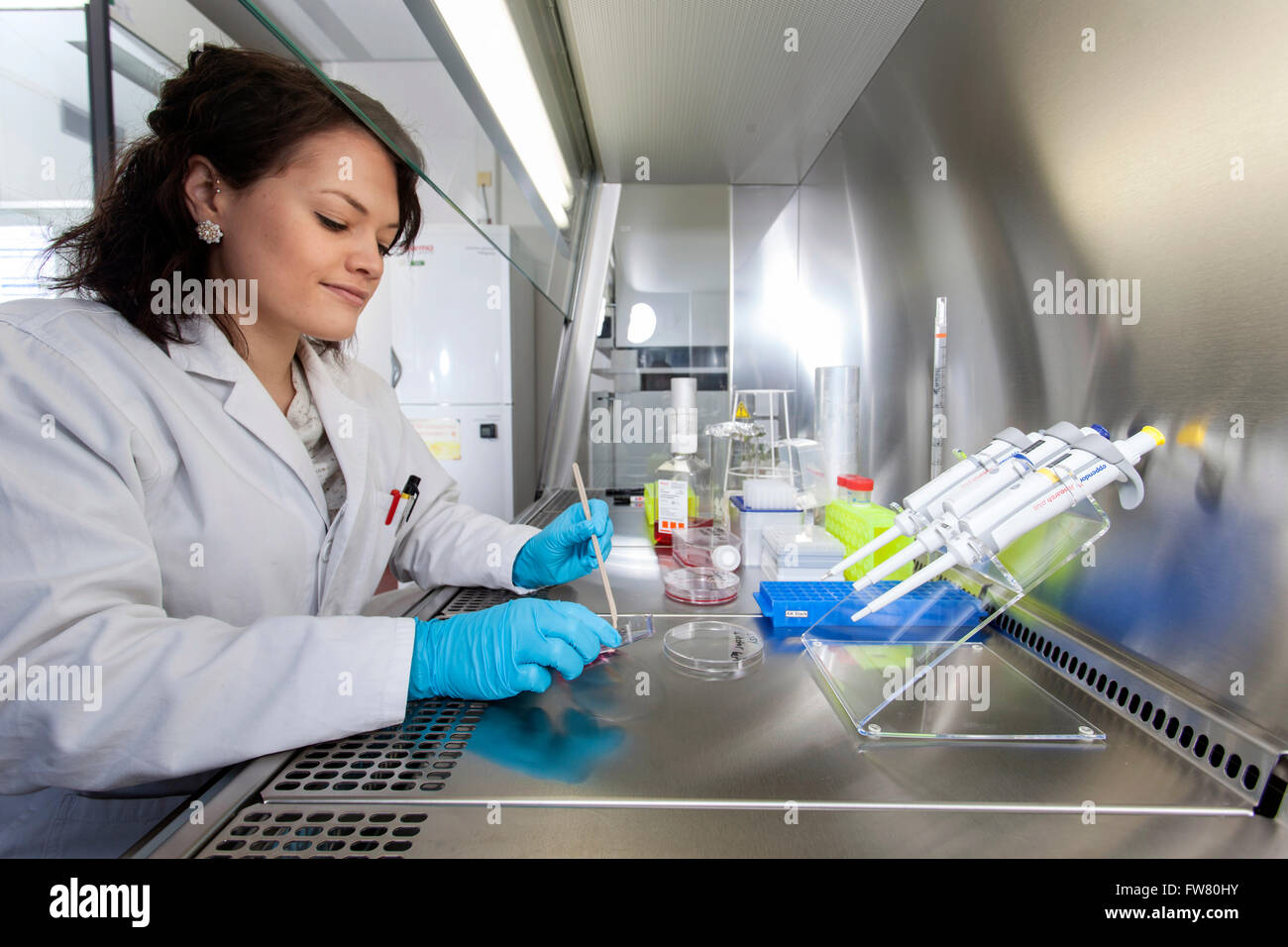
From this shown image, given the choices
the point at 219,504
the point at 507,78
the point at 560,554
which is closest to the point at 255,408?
the point at 219,504

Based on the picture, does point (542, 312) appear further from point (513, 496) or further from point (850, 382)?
point (850, 382)

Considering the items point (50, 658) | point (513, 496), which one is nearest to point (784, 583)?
point (50, 658)

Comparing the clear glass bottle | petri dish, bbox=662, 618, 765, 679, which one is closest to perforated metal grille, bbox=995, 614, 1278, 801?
petri dish, bbox=662, 618, 765, 679

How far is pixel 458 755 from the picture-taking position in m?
0.57

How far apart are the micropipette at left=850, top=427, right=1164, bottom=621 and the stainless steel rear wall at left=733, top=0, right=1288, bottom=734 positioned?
4 cm

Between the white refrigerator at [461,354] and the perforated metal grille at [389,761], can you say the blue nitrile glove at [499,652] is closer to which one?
the perforated metal grille at [389,761]

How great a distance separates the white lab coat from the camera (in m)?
0.58

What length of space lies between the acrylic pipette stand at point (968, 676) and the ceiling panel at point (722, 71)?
1010 mm

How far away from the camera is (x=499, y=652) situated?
2.20ft

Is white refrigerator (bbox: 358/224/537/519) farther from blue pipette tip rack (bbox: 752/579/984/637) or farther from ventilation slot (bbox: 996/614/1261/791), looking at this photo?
ventilation slot (bbox: 996/614/1261/791)

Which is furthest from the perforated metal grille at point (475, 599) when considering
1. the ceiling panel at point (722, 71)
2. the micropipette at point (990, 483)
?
the ceiling panel at point (722, 71)

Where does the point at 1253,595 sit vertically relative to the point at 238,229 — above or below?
below

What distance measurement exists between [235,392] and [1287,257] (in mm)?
1229

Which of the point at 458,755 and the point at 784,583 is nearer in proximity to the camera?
the point at 458,755
